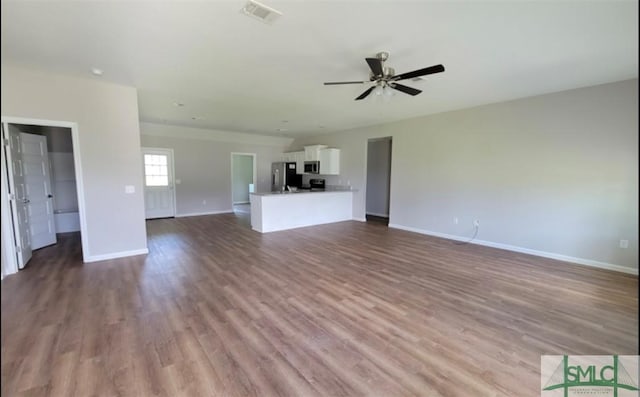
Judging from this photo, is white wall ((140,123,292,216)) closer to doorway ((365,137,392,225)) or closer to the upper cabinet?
the upper cabinet

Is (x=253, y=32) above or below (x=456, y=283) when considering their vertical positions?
above

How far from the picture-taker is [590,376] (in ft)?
5.32

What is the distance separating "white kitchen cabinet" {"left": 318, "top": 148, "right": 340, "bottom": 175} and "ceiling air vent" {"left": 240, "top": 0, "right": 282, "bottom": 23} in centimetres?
566

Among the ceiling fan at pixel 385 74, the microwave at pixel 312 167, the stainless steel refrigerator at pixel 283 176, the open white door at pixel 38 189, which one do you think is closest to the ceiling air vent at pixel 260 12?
the ceiling fan at pixel 385 74

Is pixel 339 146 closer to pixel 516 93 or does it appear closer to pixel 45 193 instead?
pixel 516 93

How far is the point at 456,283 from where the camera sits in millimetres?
3389

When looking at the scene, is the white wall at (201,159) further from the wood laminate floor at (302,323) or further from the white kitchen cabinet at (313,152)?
the wood laminate floor at (302,323)

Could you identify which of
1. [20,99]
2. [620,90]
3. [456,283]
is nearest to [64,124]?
[20,99]

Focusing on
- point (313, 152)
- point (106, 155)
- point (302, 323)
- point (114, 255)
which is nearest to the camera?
point (302, 323)

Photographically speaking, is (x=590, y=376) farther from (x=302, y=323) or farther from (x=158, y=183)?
(x=158, y=183)

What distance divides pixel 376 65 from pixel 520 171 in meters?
3.19

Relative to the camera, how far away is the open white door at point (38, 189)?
4.37m

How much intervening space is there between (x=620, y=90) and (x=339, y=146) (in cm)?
743

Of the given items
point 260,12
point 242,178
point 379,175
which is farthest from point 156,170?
point 260,12
